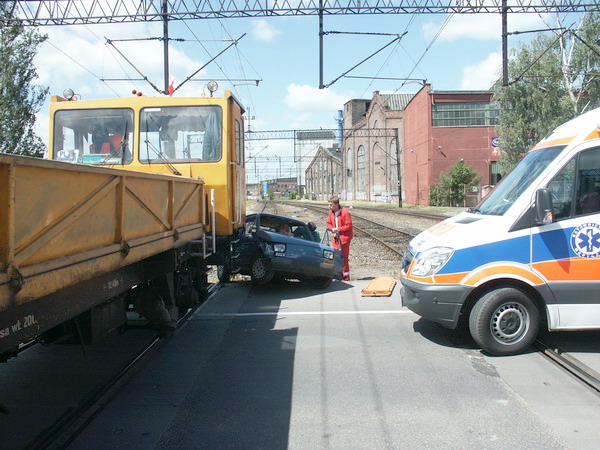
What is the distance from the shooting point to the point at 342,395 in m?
4.62

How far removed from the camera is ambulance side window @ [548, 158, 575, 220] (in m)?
5.49

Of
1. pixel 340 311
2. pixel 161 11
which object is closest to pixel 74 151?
pixel 340 311

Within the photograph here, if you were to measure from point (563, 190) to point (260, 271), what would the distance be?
16.7 ft

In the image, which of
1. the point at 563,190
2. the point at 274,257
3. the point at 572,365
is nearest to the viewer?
the point at 572,365

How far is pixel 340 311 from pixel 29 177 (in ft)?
18.9

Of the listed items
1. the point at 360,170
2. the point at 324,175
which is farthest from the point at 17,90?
the point at 324,175

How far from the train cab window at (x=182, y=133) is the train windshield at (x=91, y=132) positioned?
10.4 inches

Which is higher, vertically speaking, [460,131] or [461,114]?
[461,114]

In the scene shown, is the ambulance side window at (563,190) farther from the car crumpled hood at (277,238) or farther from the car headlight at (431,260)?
the car crumpled hood at (277,238)

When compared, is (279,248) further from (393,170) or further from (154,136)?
(393,170)

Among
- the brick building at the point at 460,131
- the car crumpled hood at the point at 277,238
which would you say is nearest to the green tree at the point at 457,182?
the brick building at the point at 460,131

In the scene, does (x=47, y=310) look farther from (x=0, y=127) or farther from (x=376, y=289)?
(x=0, y=127)

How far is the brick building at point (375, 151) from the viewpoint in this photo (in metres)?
65.6

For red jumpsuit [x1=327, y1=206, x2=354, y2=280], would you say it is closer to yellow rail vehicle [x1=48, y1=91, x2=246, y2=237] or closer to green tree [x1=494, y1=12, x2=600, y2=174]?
yellow rail vehicle [x1=48, y1=91, x2=246, y2=237]
